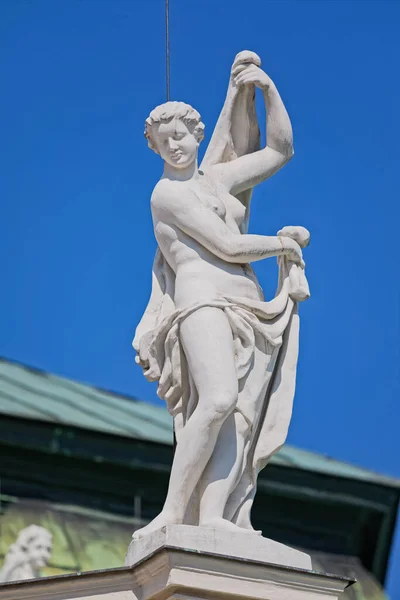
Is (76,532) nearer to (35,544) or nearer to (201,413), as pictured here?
(35,544)

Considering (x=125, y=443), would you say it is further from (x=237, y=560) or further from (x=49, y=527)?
(x=237, y=560)

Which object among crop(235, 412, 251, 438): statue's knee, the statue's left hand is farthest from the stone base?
the statue's left hand

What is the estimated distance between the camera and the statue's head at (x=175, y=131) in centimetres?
1470

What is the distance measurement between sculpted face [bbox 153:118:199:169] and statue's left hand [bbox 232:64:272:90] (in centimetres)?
61

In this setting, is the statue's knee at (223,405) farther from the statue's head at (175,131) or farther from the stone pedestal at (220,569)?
the statue's head at (175,131)

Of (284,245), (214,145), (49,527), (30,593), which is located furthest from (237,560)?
(49,527)

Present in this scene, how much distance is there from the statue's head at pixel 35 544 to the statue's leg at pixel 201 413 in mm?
12838

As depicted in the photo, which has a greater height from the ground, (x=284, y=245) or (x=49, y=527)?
(x=49, y=527)

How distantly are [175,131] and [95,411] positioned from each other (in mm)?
20693

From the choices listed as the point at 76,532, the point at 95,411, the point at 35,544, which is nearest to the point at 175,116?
the point at 35,544

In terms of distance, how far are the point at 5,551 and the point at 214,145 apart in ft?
55.4

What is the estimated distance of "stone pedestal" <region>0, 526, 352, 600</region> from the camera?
1355 centimetres

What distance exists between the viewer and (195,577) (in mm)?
13562

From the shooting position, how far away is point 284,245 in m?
14.7
